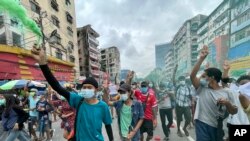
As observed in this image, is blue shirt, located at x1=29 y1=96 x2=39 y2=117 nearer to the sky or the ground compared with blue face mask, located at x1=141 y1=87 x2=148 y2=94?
nearer to the ground

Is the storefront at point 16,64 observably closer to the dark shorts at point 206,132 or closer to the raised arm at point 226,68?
the raised arm at point 226,68

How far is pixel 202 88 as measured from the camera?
4.28 metres

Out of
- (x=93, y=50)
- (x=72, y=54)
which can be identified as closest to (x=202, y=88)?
(x=72, y=54)

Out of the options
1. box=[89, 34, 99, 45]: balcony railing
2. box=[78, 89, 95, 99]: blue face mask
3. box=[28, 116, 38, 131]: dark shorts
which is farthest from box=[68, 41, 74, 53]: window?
box=[78, 89, 95, 99]: blue face mask

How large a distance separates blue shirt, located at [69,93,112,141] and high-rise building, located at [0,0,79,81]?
11.2 feet

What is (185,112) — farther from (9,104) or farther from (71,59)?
(71,59)

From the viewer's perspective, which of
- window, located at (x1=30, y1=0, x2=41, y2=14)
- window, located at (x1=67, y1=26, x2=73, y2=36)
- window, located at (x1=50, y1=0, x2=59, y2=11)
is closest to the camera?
window, located at (x1=30, y1=0, x2=41, y2=14)

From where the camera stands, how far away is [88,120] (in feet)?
10.9

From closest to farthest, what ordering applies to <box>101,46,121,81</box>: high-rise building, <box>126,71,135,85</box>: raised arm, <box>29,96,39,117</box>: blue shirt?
<box>126,71,135,85</box>: raised arm, <box>29,96,39,117</box>: blue shirt, <box>101,46,121,81</box>: high-rise building

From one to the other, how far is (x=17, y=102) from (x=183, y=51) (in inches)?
3856

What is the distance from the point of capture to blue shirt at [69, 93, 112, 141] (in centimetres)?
332

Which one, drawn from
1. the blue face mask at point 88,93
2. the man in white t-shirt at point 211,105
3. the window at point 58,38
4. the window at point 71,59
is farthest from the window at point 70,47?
the blue face mask at point 88,93

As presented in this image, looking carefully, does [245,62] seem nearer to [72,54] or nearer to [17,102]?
[17,102]

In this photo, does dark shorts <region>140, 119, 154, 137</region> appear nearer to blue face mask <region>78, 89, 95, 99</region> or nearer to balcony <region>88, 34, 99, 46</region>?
blue face mask <region>78, 89, 95, 99</region>
